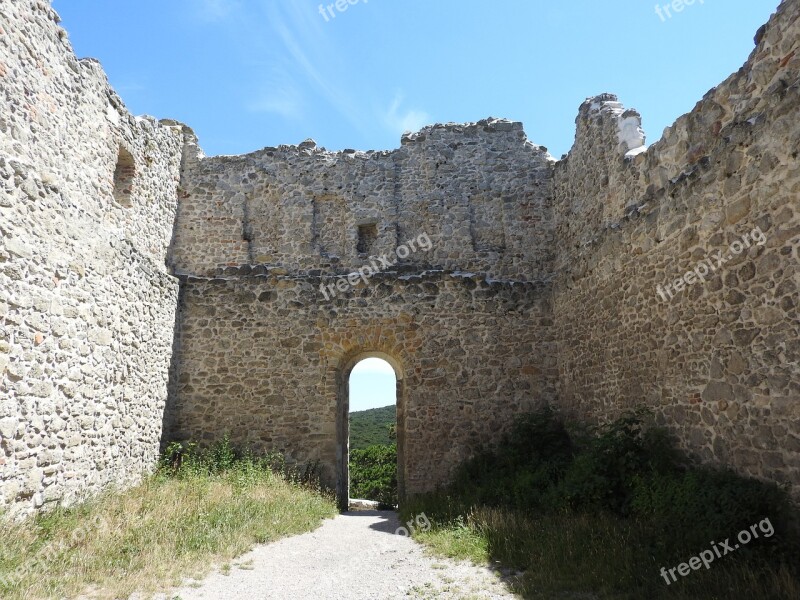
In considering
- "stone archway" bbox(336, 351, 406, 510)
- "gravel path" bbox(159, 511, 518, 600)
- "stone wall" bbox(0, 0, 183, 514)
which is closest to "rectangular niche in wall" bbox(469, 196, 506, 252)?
"stone archway" bbox(336, 351, 406, 510)

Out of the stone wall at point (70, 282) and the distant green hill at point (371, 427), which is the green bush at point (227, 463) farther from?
the distant green hill at point (371, 427)

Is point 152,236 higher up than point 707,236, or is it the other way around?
point 152,236

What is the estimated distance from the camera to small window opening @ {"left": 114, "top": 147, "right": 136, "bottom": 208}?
974cm

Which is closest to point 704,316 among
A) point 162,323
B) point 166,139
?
point 162,323

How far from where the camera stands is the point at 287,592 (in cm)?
506

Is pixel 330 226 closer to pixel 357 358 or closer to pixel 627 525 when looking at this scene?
pixel 357 358

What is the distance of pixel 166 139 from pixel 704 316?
1060 cm

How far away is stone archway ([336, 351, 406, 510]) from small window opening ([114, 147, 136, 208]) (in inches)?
200

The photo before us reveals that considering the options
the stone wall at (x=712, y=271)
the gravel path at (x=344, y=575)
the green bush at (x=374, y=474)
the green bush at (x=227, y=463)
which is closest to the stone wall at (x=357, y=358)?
the green bush at (x=227, y=463)

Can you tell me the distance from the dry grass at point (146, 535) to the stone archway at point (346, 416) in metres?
1.60

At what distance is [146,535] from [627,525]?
17.8 feet

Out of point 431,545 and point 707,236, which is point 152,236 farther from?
point 707,236

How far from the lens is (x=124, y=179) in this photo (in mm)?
9875

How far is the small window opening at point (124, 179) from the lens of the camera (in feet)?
32.0
